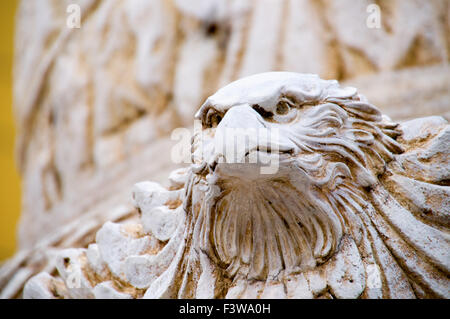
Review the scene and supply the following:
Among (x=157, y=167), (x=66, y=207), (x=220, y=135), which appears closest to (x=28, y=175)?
(x=66, y=207)

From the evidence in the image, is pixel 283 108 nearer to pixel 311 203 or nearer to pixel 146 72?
pixel 311 203

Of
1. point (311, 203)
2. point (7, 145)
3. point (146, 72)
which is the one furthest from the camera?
point (7, 145)

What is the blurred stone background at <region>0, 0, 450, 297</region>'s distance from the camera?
1.76 metres

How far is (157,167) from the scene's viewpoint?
1.98 m

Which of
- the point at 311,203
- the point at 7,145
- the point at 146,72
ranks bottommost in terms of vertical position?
the point at 311,203

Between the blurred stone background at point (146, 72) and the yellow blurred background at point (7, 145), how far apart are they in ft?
1.43

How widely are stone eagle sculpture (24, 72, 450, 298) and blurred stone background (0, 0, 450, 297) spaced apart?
74 centimetres

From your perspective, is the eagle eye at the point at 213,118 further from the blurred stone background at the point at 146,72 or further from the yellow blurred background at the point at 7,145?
the yellow blurred background at the point at 7,145

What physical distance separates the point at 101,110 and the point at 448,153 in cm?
171

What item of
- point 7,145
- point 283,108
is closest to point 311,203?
point 283,108

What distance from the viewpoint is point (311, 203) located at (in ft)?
2.89

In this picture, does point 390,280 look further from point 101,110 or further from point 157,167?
point 101,110

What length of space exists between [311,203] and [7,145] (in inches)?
114

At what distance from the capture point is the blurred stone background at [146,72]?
69.4 inches
